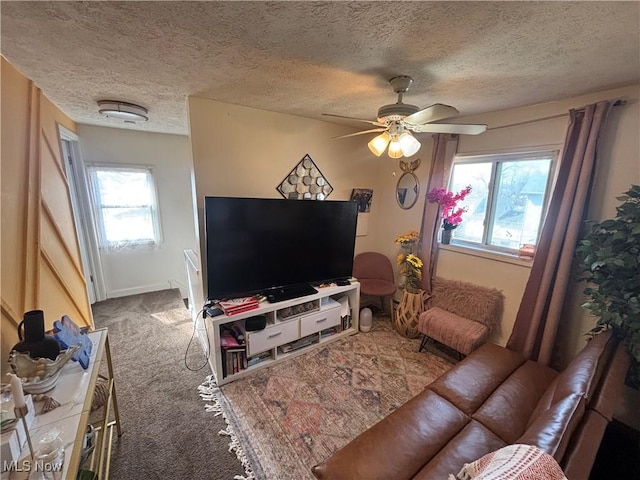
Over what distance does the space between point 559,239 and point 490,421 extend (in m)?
1.44

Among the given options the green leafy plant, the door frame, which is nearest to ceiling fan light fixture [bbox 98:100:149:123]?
the door frame

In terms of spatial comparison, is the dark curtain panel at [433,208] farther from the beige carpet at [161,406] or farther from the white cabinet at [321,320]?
the beige carpet at [161,406]

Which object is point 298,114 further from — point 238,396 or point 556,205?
point 238,396

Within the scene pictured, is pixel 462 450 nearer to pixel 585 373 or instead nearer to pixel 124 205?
pixel 585 373

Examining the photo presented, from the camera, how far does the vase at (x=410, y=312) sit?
110 inches

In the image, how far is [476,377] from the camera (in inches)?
67.6

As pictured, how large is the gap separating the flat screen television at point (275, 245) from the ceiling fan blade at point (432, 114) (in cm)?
118

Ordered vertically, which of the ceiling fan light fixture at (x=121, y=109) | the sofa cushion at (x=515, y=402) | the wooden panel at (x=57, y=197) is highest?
the ceiling fan light fixture at (x=121, y=109)

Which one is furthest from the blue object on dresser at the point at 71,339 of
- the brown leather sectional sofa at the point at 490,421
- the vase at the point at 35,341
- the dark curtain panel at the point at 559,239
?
the dark curtain panel at the point at 559,239

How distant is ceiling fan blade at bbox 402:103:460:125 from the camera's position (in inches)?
52.0

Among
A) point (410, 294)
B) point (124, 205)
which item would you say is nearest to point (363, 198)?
point (410, 294)

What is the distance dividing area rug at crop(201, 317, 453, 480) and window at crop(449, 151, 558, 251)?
4.31 ft

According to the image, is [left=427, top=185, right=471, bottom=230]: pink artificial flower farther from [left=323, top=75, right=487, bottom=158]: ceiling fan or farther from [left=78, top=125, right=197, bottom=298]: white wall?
[left=78, top=125, right=197, bottom=298]: white wall

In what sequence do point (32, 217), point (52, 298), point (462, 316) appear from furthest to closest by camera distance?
point (462, 316) → point (52, 298) → point (32, 217)
